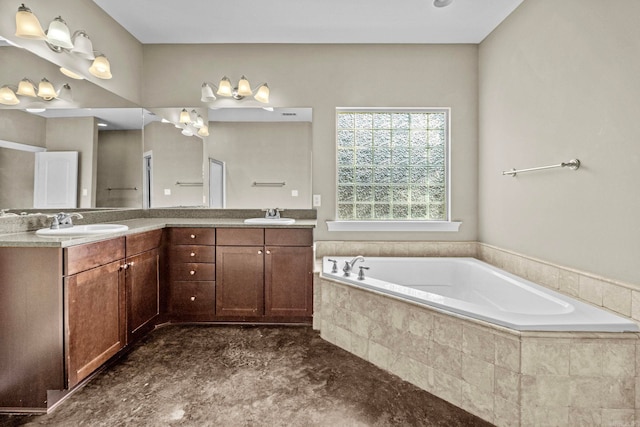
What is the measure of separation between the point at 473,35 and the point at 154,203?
3.14 meters

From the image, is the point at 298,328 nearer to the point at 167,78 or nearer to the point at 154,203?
the point at 154,203

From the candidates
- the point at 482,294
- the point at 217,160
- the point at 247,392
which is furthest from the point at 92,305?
the point at 482,294

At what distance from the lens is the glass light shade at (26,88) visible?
6.41ft

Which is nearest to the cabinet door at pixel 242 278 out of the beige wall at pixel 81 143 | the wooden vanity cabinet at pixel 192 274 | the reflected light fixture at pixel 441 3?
the wooden vanity cabinet at pixel 192 274

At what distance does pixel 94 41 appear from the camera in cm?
246

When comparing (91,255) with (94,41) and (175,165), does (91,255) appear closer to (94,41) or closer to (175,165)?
(175,165)

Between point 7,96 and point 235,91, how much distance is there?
154 cm

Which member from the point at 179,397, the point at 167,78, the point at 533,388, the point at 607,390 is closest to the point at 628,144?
the point at 607,390

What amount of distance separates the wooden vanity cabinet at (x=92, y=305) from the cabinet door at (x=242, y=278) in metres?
0.73

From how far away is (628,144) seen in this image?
5.07 feet

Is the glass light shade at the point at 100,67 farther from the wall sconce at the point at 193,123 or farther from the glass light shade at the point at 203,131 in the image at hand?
the glass light shade at the point at 203,131

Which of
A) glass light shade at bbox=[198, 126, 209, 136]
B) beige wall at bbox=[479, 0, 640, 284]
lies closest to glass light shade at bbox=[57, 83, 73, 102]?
glass light shade at bbox=[198, 126, 209, 136]

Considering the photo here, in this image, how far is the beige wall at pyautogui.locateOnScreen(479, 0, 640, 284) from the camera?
1.56 metres

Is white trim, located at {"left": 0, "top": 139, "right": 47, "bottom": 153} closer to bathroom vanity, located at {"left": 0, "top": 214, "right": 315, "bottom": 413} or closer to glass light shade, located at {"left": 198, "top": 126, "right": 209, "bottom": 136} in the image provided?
bathroom vanity, located at {"left": 0, "top": 214, "right": 315, "bottom": 413}
